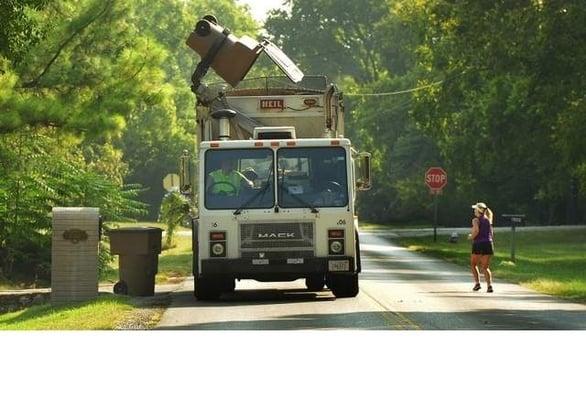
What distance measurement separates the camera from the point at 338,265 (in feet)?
82.7

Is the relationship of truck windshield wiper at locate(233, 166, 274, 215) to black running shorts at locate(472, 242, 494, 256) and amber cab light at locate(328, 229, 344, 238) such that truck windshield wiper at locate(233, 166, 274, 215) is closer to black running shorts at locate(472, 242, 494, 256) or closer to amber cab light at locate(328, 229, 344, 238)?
amber cab light at locate(328, 229, 344, 238)

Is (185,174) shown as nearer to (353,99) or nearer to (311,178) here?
(311,178)

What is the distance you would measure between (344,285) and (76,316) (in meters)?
5.90

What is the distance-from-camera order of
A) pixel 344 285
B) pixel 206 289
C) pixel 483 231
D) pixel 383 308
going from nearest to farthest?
pixel 383 308 → pixel 206 289 → pixel 344 285 → pixel 483 231

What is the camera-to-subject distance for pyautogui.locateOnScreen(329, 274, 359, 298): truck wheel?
87.2 feet

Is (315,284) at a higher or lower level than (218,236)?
lower

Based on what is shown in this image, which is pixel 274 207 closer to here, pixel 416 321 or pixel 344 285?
pixel 344 285

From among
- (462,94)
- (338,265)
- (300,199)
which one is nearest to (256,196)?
(300,199)

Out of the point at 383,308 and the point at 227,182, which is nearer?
the point at 383,308

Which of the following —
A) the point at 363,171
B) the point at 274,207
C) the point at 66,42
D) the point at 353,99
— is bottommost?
the point at 274,207

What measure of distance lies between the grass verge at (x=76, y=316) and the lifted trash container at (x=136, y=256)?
1016 millimetres

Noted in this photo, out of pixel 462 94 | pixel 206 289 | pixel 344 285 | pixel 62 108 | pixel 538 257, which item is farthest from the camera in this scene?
Answer: pixel 462 94

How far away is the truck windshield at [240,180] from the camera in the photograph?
2533cm
